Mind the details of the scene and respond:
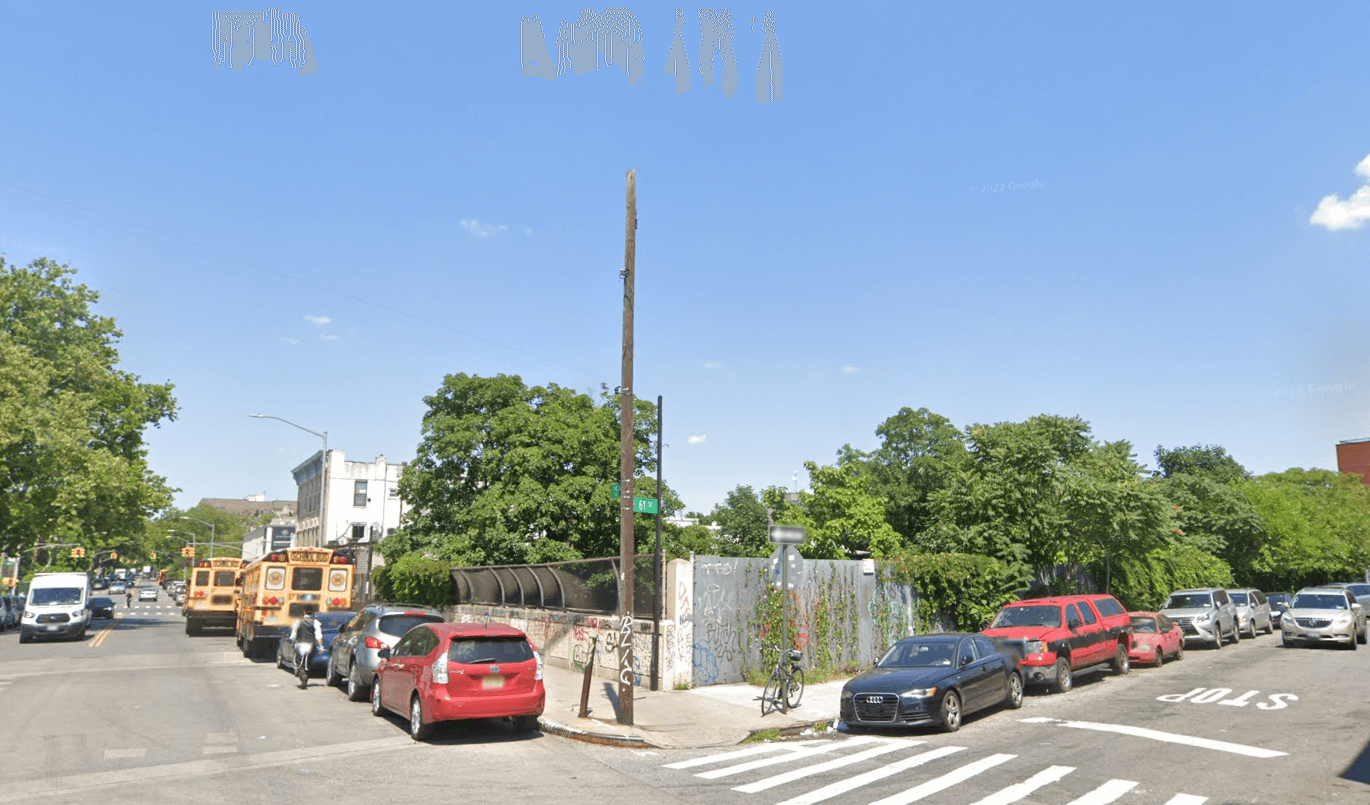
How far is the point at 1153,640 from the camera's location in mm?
22734

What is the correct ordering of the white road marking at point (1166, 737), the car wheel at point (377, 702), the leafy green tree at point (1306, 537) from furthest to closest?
the leafy green tree at point (1306, 537) < the car wheel at point (377, 702) < the white road marking at point (1166, 737)

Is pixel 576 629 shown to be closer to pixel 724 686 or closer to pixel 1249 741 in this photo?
pixel 724 686

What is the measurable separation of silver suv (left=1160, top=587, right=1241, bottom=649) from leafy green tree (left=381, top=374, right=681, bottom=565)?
657 inches

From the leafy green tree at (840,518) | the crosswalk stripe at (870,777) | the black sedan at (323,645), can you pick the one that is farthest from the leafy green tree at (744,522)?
the crosswalk stripe at (870,777)

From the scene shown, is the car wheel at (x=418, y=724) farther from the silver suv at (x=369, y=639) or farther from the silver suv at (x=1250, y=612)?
the silver suv at (x=1250, y=612)

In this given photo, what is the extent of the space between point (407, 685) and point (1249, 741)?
11.6m

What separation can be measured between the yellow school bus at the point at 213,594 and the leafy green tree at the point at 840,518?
26.3 m

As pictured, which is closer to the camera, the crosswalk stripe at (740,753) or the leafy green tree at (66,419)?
the crosswalk stripe at (740,753)

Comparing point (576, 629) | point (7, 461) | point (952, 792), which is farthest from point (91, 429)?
point (952, 792)

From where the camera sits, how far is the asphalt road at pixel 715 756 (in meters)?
9.40

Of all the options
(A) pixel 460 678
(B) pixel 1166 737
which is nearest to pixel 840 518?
(B) pixel 1166 737

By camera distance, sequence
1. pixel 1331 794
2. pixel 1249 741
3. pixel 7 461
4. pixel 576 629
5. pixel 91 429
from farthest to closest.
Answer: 1. pixel 91 429
2. pixel 7 461
3. pixel 576 629
4. pixel 1249 741
5. pixel 1331 794

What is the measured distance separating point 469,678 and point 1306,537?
48723mm

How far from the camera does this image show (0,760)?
1095 cm
